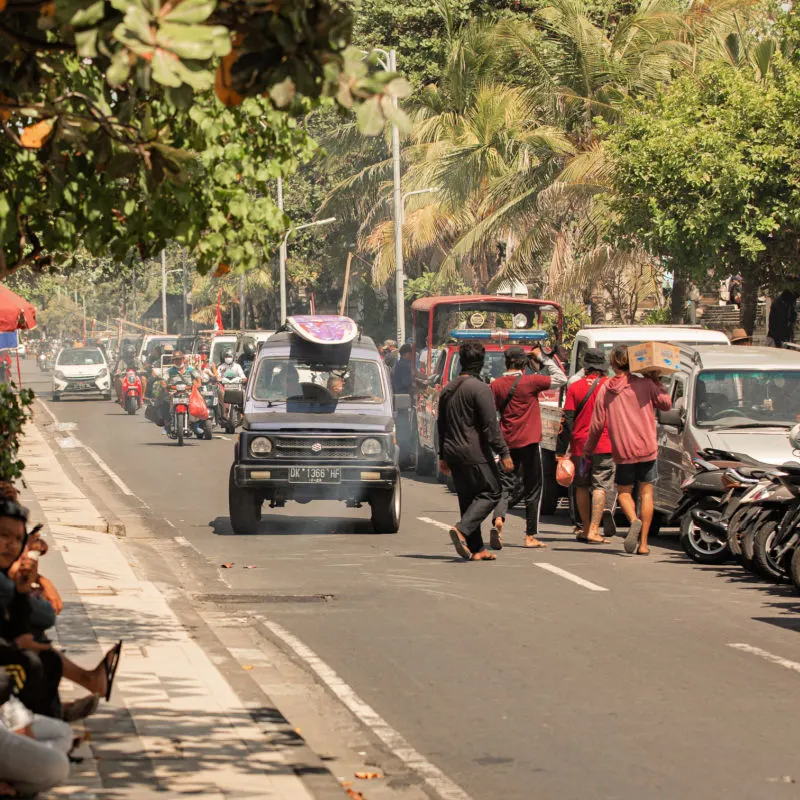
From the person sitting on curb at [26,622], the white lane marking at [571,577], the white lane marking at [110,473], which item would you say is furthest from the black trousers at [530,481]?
the person sitting on curb at [26,622]

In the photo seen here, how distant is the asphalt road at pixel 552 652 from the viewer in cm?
733

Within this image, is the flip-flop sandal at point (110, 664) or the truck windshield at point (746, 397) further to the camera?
the truck windshield at point (746, 397)

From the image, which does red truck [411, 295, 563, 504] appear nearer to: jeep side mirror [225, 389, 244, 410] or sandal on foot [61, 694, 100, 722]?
jeep side mirror [225, 389, 244, 410]

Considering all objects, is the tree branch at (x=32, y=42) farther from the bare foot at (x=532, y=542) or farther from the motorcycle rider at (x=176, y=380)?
the motorcycle rider at (x=176, y=380)

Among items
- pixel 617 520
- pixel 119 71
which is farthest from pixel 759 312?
pixel 119 71

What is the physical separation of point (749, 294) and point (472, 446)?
16.1 meters

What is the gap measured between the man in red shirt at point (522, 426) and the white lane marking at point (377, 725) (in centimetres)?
485

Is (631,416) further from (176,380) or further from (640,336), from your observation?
(176,380)

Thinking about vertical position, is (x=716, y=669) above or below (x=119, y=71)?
below

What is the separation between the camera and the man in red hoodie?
49.7ft

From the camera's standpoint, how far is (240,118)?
8727 millimetres

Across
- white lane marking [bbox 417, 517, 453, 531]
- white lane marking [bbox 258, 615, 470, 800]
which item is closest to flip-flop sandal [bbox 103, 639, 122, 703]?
white lane marking [bbox 258, 615, 470, 800]

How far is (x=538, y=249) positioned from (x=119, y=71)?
35255 mm

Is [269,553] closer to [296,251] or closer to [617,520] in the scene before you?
[617,520]
